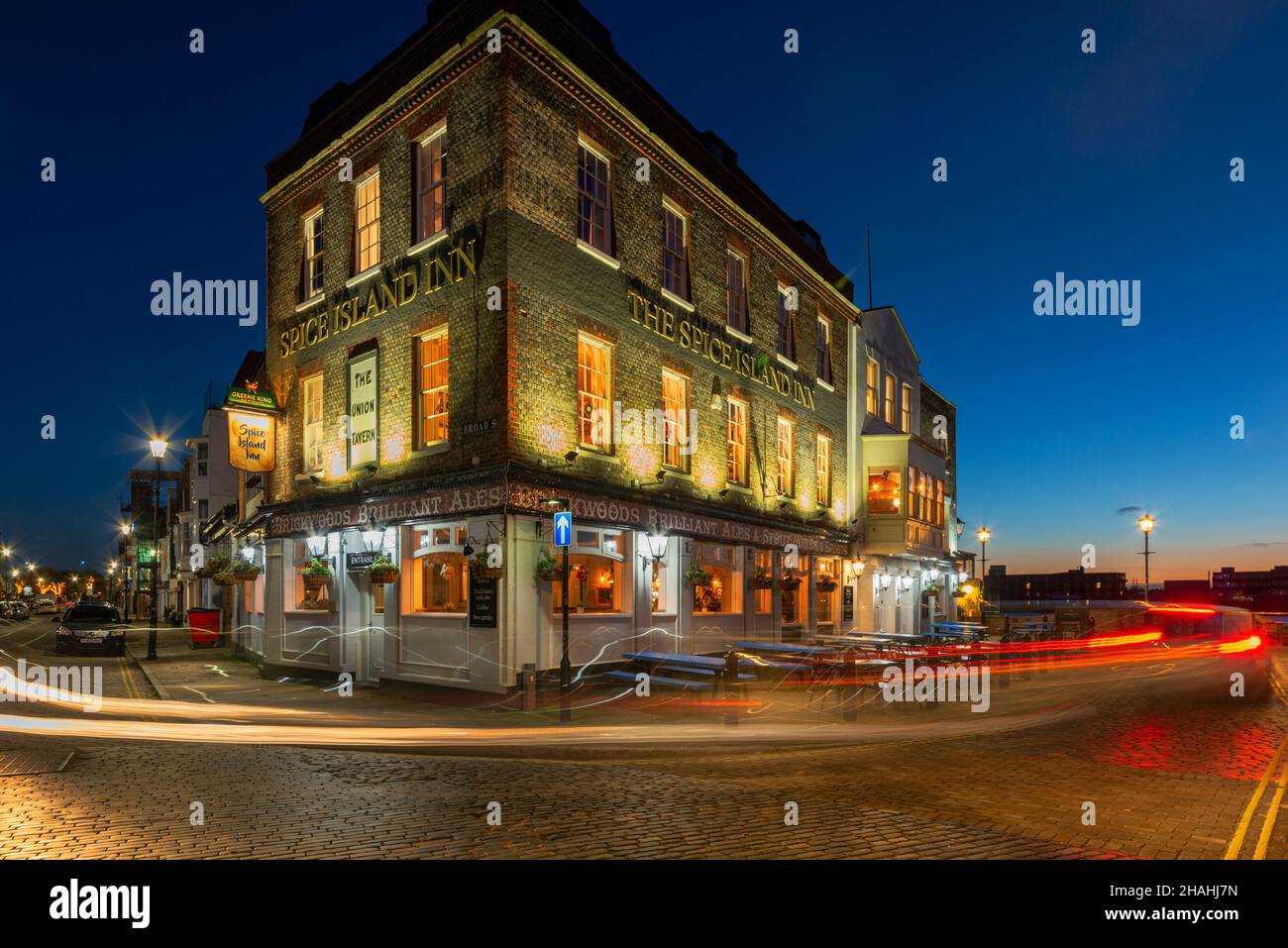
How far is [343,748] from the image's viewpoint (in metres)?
11.1

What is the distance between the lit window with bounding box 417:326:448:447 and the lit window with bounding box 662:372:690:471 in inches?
217

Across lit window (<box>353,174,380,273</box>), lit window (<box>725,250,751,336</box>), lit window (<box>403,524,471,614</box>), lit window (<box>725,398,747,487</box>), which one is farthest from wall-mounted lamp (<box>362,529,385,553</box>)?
lit window (<box>725,250,751,336</box>)

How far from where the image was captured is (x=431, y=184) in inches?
716

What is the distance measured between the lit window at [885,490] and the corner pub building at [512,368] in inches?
268

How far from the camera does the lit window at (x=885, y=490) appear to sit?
30531 millimetres

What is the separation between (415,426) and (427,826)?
12077 mm

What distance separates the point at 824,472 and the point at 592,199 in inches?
565

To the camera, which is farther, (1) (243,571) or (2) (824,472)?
(2) (824,472)

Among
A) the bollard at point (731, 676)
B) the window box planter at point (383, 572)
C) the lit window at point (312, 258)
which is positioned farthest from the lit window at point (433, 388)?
the bollard at point (731, 676)

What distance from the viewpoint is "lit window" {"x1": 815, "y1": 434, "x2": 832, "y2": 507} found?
28609mm

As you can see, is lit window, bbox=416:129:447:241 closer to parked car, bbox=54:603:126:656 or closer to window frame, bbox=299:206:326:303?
window frame, bbox=299:206:326:303

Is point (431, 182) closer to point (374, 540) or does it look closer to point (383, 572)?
point (374, 540)

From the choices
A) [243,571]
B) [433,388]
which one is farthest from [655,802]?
[243,571]

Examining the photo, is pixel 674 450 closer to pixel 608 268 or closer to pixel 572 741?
pixel 608 268
